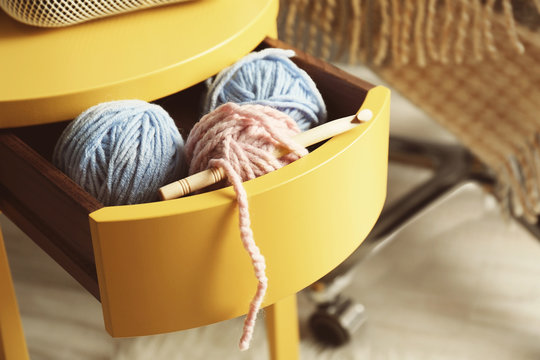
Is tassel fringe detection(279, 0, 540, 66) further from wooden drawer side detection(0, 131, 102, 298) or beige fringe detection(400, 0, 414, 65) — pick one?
wooden drawer side detection(0, 131, 102, 298)

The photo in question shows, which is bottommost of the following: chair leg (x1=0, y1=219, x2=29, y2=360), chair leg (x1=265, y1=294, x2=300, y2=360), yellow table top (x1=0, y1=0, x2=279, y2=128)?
chair leg (x1=265, y1=294, x2=300, y2=360)

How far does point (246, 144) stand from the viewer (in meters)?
0.51

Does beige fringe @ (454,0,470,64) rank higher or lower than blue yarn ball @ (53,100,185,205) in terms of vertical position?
lower

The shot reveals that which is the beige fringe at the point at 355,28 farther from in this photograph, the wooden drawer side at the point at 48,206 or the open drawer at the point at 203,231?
the wooden drawer side at the point at 48,206

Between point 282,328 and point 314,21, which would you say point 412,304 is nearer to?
point 282,328

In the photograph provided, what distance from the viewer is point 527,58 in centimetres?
94

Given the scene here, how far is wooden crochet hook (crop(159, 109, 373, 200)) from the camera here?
0.47 metres

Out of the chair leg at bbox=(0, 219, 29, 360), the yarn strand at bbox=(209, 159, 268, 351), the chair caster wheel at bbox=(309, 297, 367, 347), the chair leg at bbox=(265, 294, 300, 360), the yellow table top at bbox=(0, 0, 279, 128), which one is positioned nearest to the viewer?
the yarn strand at bbox=(209, 159, 268, 351)

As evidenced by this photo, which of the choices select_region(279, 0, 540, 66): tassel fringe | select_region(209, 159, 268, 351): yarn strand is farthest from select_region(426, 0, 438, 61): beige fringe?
select_region(209, 159, 268, 351): yarn strand

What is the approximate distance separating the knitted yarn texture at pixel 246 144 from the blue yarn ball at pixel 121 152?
0.03m

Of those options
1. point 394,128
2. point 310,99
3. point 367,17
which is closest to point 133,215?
point 310,99

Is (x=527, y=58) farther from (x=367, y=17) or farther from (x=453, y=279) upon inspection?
(x=453, y=279)

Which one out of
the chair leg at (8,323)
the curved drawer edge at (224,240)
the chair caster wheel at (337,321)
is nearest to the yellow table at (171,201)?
the curved drawer edge at (224,240)

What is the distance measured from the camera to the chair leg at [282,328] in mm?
821
